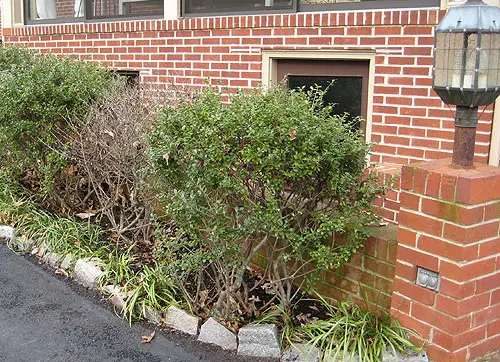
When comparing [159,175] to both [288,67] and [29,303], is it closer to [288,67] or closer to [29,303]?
[29,303]

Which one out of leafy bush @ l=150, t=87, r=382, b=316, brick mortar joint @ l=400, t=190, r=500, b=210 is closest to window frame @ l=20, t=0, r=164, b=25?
leafy bush @ l=150, t=87, r=382, b=316

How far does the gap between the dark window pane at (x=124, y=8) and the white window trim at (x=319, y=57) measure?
1687 mm

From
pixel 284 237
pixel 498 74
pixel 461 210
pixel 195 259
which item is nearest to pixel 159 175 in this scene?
→ pixel 195 259

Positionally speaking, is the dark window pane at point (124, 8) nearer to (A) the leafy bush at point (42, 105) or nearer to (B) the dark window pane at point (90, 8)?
(B) the dark window pane at point (90, 8)

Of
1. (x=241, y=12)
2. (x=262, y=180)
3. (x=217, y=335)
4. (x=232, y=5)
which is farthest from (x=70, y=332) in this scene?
(x=232, y=5)

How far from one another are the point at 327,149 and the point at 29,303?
8.22ft

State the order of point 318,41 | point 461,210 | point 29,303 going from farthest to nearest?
1. point 318,41
2. point 29,303
3. point 461,210

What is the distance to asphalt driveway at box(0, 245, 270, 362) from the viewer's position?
3.53m

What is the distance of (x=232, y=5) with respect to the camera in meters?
5.69

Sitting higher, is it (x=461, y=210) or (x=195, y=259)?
(x=461, y=210)

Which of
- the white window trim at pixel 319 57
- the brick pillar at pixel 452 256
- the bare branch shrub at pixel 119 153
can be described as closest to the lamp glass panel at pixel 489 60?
the brick pillar at pixel 452 256

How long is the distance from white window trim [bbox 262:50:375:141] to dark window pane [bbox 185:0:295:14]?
1.36 feet

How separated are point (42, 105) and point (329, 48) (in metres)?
2.57

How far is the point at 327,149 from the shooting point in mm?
3303
